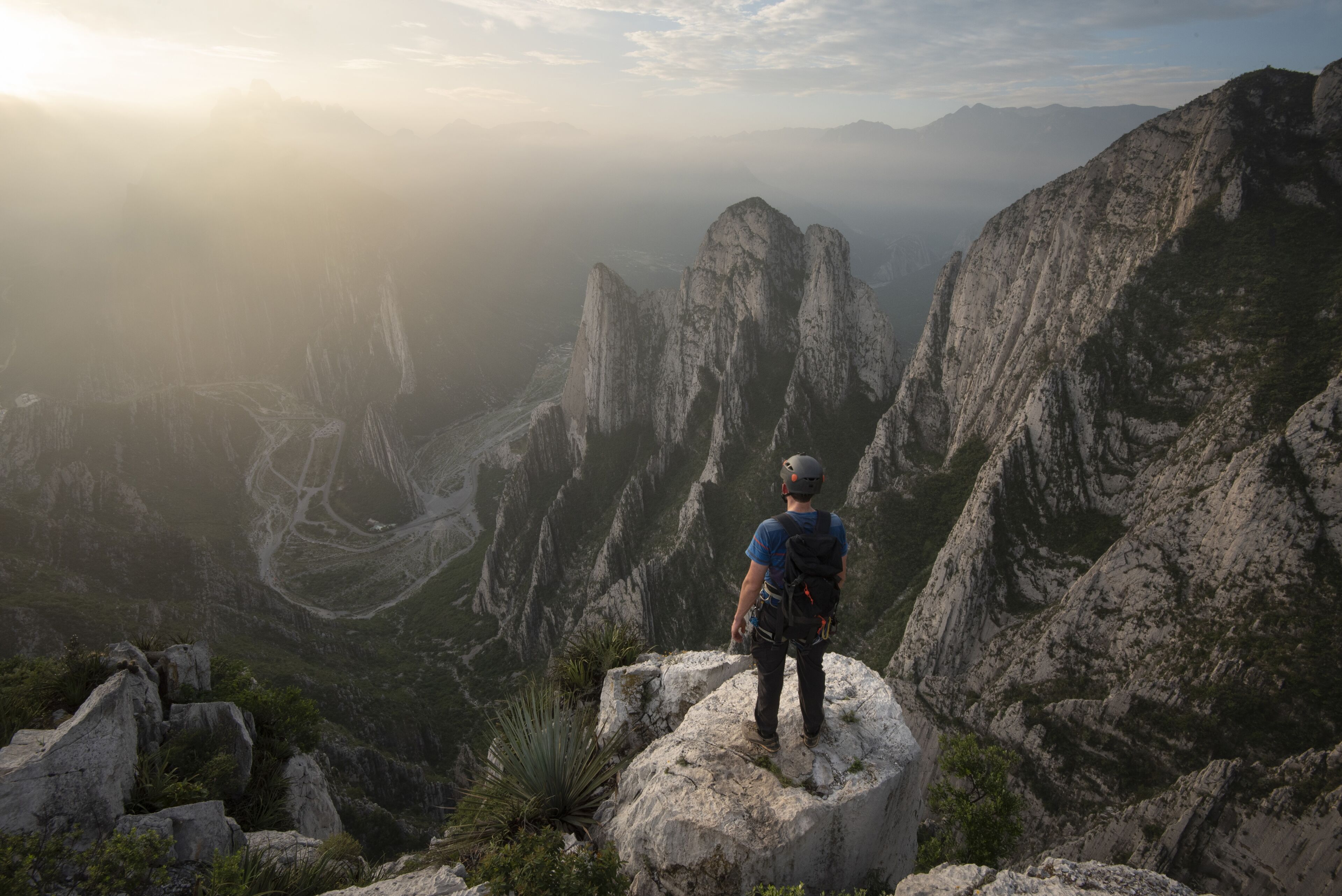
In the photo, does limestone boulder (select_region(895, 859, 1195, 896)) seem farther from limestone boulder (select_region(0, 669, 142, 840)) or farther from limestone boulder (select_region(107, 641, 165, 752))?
limestone boulder (select_region(107, 641, 165, 752))

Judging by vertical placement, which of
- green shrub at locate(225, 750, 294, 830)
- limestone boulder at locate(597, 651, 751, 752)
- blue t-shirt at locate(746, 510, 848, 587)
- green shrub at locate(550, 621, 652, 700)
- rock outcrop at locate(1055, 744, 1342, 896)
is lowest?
rock outcrop at locate(1055, 744, 1342, 896)

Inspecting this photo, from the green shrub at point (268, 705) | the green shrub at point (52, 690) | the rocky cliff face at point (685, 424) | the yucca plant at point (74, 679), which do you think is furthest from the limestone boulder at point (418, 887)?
the rocky cliff face at point (685, 424)

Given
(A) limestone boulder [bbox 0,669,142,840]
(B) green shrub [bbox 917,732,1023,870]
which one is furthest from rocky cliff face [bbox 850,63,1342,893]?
(A) limestone boulder [bbox 0,669,142,840]

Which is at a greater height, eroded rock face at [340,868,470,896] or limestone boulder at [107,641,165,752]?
eroded rock face at [340,868,470,896]

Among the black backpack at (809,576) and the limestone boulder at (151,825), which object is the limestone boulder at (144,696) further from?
the black backpack at (809,576)

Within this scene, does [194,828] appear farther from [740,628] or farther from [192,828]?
[740,628]

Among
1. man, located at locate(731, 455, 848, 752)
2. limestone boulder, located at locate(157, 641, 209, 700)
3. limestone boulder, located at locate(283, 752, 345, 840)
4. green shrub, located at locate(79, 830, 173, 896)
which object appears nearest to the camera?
man, located at locate(731, 455, 848, 752)

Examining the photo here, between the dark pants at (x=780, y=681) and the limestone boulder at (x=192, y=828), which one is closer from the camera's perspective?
the dark pants at (x=780, y=681)

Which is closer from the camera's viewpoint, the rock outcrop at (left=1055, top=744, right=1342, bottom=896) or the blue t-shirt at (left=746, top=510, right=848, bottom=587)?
the blue t-shirt at (left=746, top=510, right=848, bottom=587)
